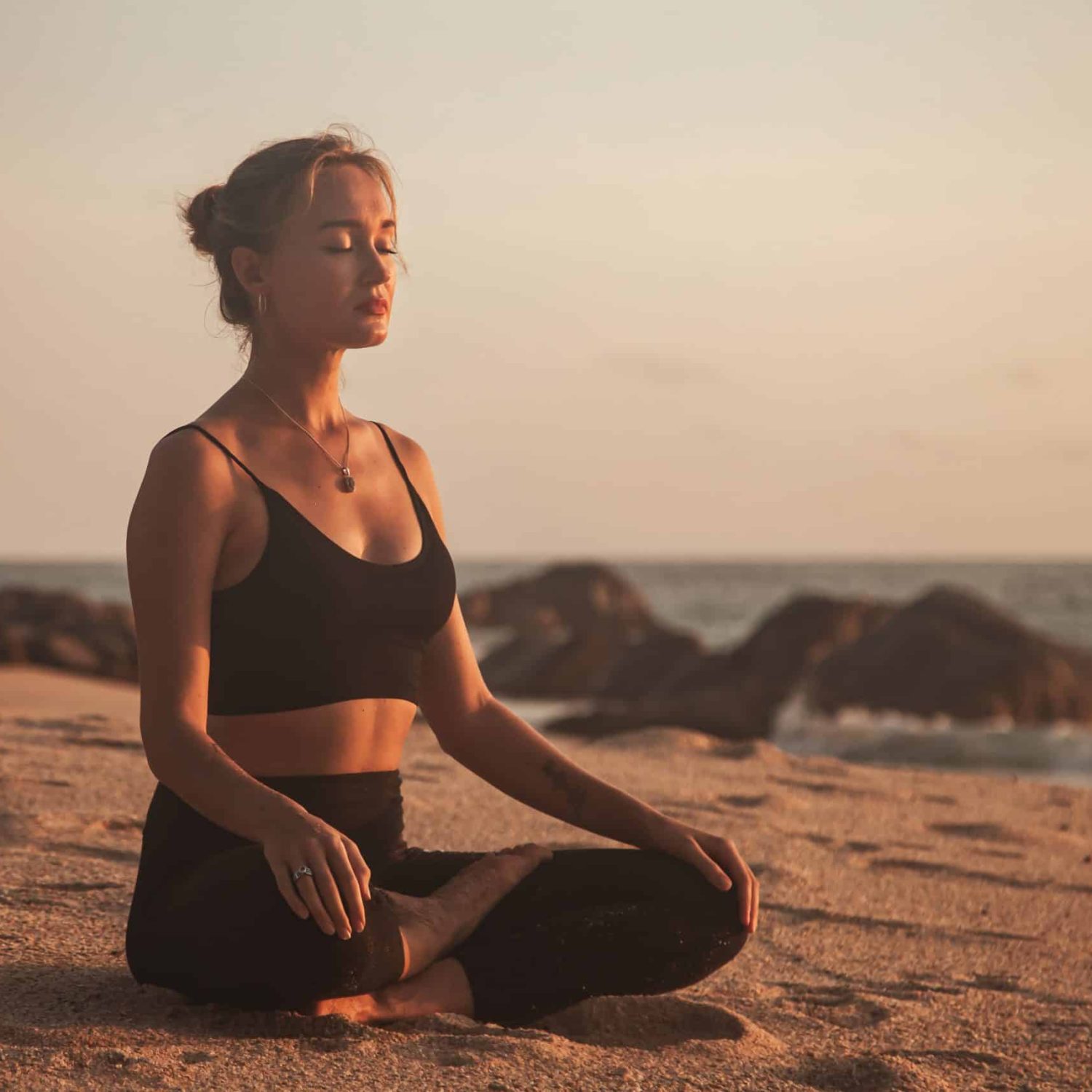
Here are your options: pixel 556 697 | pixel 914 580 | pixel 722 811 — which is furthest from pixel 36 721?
pixel 914 580

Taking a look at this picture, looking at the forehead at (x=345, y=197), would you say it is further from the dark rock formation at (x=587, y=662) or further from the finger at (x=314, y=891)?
the dark rock formation at (x=587, y=662)

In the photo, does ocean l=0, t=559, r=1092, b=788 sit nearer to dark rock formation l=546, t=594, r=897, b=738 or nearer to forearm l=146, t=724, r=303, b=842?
dark rock formation l=546, t=594, r=897, b=738

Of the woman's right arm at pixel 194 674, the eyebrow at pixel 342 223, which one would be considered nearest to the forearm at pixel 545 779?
the woman's right arm at pixel 194 674

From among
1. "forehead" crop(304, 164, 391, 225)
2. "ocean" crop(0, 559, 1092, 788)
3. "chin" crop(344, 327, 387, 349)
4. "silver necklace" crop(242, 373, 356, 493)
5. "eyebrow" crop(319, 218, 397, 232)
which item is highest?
"forehead" crop(304, 164, 391, 225)

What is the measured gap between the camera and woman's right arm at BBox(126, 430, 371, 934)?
2.40 m

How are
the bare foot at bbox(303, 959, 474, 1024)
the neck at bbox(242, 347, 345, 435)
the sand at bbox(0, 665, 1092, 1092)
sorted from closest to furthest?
the sand at bbox(0, 665, 1092, 1092), the bare foot at bbox(303, 959, 474, 1024), the neck at bbox(242, 347, 345, 435)

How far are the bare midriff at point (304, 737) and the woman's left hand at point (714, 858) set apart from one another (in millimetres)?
613

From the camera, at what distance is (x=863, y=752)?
1049 cm

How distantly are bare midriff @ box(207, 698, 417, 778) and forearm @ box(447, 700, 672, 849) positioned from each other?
0.36 metres

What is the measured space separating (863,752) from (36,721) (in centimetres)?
599

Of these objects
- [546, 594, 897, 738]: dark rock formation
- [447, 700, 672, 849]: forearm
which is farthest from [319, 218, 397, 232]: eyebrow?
[546, 594, 897, 738]: dark rock formation

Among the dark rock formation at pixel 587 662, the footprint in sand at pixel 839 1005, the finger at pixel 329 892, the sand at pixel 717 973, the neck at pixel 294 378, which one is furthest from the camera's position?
the dark rock formation at pixel 587 662

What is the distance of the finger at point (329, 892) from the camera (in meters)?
2.38

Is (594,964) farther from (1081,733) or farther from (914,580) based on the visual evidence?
(914,580)
